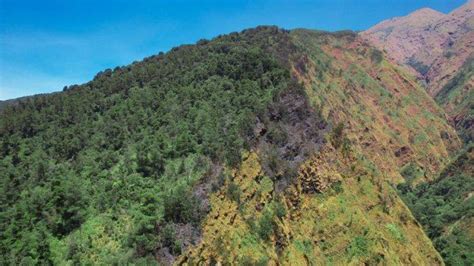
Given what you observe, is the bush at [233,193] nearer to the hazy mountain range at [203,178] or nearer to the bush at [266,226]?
the hazy mountain range at [203,178]

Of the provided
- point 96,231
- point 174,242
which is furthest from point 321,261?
point 96,231

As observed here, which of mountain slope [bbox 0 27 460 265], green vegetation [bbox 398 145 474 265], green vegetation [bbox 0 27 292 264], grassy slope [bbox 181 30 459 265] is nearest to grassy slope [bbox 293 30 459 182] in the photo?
green vegetation [bbox 398 145 474 265]

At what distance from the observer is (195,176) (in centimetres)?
4900

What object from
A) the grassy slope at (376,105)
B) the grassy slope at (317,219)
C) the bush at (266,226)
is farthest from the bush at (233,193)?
the grassy slope at (376,105)

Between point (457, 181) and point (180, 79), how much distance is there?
69625 mm

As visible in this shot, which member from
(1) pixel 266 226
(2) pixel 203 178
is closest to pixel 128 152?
(2) pixel 203 178

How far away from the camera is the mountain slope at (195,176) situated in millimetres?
43562

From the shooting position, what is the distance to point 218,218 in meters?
44.9

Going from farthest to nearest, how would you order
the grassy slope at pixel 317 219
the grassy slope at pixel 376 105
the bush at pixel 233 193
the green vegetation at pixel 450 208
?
the grassy slope at pixel 376 105 < the green vegetation at pixel 450 208 < the bush at pixel 233 193 < the grassy slope at pixel 317 219

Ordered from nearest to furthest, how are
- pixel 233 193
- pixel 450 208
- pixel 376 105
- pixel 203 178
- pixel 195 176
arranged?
pixel 233 193 → pixel 203 178 → pixel 195 176 → pixel 450 208 → pixel 376 105

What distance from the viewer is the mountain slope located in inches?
1715

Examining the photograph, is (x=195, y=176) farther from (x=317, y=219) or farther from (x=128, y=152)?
(x=317, y=219)

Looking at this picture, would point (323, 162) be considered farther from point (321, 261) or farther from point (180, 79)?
point (180, 79)

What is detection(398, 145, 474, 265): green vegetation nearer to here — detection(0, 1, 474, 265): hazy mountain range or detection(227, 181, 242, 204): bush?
detection(0, 1, 474, 265): hazy mountain range
